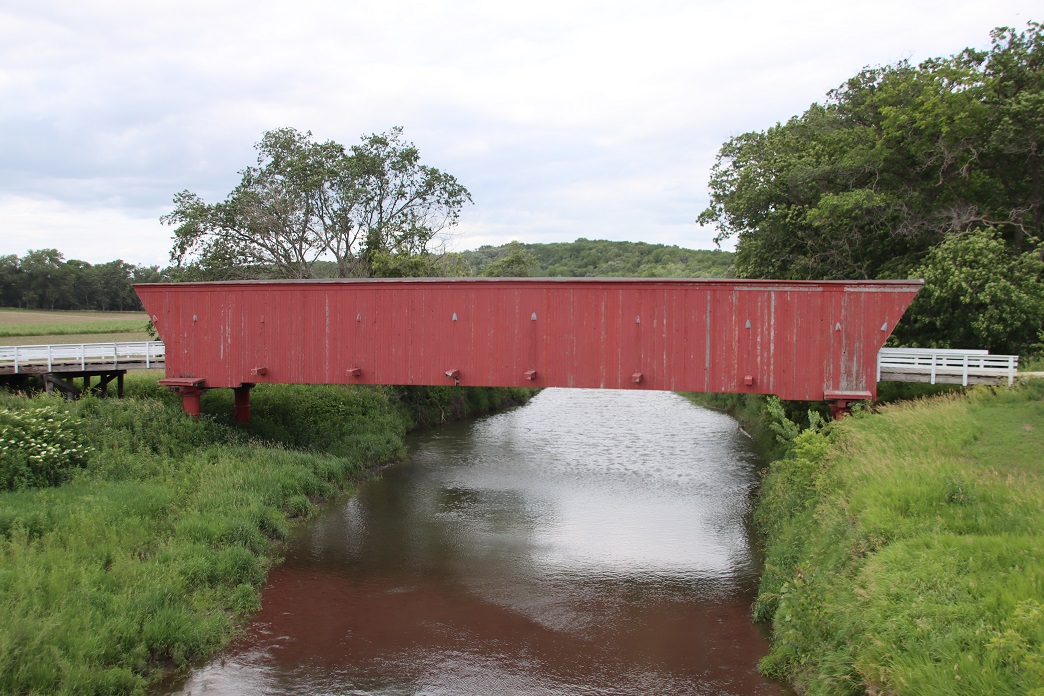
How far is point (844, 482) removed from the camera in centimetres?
1268

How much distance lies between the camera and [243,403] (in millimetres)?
22141

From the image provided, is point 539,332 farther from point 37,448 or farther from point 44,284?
point 44,284

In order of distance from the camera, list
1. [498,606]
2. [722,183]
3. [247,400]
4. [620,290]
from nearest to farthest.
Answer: [498,606], [620,290], [247,400], [722,183]

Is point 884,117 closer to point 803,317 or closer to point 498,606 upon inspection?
point 803,317

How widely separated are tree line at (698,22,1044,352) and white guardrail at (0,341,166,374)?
19.2 meters

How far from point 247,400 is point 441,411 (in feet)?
33.4

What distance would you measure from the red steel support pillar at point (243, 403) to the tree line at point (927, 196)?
16.8 meters

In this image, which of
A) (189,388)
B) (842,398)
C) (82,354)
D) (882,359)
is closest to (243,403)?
(189,388)

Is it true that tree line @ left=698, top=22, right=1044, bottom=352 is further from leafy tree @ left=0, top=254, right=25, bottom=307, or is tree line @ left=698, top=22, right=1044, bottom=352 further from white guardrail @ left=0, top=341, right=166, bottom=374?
leafy tree @ left=0, top=254, right=25, bottom=307

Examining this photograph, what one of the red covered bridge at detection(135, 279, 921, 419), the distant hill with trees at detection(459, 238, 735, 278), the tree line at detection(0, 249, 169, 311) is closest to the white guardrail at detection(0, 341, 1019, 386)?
the red covered bridge at detection(135, 279, 921, 419)

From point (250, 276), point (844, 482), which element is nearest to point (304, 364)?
point (844, 482)

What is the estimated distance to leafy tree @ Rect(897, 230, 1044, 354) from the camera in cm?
1950

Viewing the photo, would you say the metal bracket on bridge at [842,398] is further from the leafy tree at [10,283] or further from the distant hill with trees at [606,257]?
the leafy tree at [10,283]

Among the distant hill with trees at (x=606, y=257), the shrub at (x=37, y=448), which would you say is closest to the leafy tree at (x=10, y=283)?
the distant hill with trees at (x=606, y=257)
